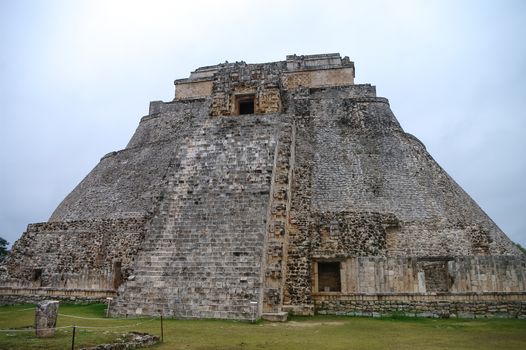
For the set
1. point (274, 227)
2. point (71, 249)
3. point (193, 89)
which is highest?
point (193, 89)

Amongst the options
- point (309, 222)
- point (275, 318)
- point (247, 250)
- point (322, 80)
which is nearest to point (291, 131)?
point (309, 222)

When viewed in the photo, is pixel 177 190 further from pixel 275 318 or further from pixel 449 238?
pixel 449 238

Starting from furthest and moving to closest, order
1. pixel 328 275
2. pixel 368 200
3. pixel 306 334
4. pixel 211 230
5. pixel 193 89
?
pixel 193 89, pixel 368 200, pixel 328 275, pixel 211 230, pixel 306 334

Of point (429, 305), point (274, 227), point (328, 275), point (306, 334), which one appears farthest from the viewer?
point (328, 275)

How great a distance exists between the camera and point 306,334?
8.23 m

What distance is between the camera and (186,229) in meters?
12.1

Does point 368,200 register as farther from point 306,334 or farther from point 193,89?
point 193,89

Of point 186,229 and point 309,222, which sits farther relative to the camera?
point 309,222

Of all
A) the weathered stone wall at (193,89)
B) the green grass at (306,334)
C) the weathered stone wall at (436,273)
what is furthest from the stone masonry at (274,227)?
the weathered stone wall at (193,89)

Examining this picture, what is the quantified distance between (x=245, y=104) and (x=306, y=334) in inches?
462

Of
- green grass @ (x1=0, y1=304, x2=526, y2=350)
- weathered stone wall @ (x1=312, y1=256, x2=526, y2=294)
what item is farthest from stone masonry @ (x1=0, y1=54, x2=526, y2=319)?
green grass @ (x1=0, y1=304, x2=526, y2=350)

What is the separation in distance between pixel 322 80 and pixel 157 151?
31.5 ft

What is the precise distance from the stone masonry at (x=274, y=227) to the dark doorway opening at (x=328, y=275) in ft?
0.20

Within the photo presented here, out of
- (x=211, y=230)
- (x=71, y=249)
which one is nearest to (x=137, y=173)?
(x=71, y=249)
